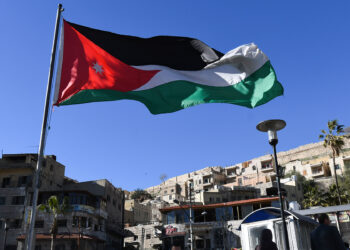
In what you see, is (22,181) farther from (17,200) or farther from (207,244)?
(207,244)

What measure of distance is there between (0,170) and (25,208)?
8311 millimetres

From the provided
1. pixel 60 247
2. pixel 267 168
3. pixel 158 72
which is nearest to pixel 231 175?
pixel 267 168

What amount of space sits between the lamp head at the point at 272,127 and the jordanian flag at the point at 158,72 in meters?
1.19

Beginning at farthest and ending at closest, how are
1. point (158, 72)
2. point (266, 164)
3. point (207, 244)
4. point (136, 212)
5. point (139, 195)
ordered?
point (139, 195), point (266, 164), point (136, 212), point (207, 244), point (158, 72)

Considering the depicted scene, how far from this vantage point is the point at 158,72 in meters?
11.9

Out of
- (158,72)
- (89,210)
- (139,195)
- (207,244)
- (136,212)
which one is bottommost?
(207,244)

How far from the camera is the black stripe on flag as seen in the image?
37.4 ft

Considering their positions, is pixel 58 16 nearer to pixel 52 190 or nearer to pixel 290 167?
pixel 52 190

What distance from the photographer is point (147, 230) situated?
61812mm

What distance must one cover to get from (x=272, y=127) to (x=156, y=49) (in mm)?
4694

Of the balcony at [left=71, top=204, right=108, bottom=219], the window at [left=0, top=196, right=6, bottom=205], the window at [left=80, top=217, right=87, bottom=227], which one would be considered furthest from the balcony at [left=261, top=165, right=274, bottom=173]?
the window at [left=0, top=196, right=6, bottom=205]

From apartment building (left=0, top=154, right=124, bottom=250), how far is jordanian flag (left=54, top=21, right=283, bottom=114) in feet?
137

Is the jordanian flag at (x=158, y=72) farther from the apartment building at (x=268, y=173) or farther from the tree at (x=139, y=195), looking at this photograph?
the tree at (x=139, y=195)

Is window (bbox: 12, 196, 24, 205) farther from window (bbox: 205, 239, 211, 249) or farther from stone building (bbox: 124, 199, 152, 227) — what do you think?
window (bbox: 205, 239, 211, 249)
